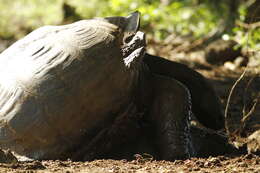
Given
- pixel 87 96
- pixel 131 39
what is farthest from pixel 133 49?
pixel 87 96

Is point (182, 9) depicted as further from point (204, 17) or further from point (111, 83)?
point (111, 83)

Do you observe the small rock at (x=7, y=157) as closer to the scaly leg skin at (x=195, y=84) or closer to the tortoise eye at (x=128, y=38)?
the tortoise eye at (x=128, y=38)

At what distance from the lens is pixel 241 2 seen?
1090 centimetres

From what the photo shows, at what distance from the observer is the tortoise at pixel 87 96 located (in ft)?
11.5

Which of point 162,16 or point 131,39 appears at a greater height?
point 162,16

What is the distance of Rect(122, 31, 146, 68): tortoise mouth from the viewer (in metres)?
3.89

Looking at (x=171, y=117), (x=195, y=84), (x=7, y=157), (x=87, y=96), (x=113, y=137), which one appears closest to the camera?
(x=7, y=157)

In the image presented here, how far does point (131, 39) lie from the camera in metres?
4.17

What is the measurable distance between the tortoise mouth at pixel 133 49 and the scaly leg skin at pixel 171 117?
1.39 ft

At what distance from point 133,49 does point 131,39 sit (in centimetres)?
20

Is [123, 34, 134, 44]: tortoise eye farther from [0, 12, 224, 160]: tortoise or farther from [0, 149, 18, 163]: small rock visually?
[0, 149, 18, 163]: small rock

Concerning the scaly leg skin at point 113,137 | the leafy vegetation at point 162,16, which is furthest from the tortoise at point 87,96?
the leafy vegetation at point 162,16

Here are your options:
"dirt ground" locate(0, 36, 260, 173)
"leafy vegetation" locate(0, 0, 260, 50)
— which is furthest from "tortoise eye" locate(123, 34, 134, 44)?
"leafy vegetation" locate(0, 0, 260, 50)

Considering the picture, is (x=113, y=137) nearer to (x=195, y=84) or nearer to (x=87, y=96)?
(x=87, y=96)
